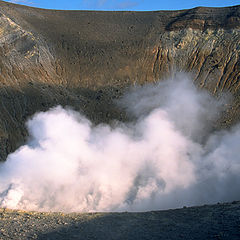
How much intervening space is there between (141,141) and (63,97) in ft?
29.3


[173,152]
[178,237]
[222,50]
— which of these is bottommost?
[178,237]

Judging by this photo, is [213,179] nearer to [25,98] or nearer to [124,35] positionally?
[25,98]

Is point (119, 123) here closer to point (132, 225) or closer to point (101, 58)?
point (101, 58)

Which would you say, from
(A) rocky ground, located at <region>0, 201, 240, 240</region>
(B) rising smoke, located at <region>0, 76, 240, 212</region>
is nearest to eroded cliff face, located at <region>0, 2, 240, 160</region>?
(B) rising smoke, located at <region>0, 76, 240, 212</region>

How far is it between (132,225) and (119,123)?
18037 mm

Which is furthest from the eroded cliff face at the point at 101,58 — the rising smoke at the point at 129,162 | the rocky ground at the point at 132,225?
the rocky ground at the point at 132,225

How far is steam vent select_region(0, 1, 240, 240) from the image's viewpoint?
12086mm

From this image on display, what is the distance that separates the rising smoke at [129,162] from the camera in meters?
21.1

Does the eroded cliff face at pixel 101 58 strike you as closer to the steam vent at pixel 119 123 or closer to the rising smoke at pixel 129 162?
the steam vent at pixel 119 123

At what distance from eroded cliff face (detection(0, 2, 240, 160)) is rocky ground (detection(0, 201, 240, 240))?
15514 millimetres

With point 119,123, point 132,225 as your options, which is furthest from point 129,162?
point 132,225

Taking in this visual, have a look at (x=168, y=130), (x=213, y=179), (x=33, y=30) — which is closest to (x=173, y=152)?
(x=168, y=130)

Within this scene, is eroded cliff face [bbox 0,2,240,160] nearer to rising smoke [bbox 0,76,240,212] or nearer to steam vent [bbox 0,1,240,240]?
steam vent [bbox 0,1,240,240]

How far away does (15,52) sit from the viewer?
31984 mm
